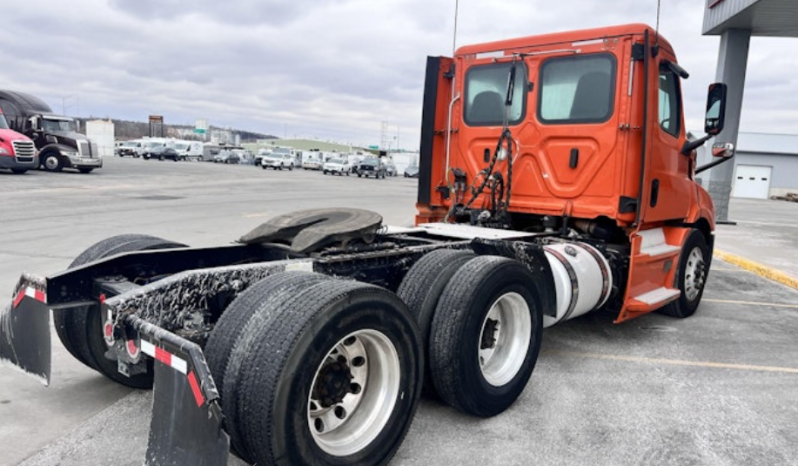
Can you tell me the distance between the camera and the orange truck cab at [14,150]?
2431 centimetres

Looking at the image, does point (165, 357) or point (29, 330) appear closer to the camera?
point (165, 357)

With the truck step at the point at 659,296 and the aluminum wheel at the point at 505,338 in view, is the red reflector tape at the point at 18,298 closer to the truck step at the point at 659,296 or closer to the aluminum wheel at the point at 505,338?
the aluminum wheel at the point at 505,338

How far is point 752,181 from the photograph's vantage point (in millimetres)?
48250

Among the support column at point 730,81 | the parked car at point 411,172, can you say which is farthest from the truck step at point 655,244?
the parked car at point 411,172

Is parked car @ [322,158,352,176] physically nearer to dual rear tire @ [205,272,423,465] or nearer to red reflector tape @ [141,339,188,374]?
dual rear tire @ [205,272,423,465]

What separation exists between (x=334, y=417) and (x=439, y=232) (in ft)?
7.70

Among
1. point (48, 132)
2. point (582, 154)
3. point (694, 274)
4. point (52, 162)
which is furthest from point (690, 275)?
point (52, 162)

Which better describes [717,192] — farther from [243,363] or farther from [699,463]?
[243,363]

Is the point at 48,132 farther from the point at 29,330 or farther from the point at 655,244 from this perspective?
the point at 655,244

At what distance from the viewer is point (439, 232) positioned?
5.03 meters

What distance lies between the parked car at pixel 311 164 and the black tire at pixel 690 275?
55.7m

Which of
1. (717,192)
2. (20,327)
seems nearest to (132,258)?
(20,327)

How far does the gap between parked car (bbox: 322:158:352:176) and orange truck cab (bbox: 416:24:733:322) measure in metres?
46.0

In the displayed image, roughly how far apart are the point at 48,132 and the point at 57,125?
673mm
